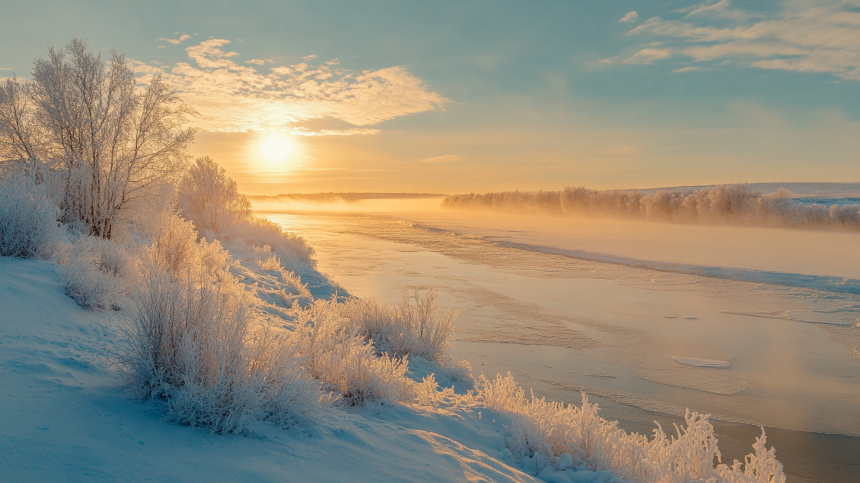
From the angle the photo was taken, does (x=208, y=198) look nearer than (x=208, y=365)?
No

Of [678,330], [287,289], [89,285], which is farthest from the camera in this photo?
[287,289]

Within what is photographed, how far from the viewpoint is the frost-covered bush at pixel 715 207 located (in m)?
30.7

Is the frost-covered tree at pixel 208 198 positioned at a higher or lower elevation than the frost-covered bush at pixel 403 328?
higher

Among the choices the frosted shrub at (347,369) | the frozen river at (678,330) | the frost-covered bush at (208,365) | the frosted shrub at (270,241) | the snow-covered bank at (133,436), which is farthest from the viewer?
the frosted shrub at (270,241)

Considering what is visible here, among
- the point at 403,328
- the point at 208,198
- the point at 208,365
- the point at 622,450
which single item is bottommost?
the point at 622,450

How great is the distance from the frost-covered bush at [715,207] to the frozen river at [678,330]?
11979mm

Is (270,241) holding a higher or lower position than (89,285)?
lower

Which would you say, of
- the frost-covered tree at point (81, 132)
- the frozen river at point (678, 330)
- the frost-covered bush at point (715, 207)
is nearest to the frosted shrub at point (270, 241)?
the frozen river at point (678, 330)

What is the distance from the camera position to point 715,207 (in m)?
37.8

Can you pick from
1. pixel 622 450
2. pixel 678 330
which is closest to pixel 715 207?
pixel 678 330

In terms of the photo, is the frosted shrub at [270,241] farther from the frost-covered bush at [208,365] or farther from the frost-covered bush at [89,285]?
the frost-covered bush at [208,365]

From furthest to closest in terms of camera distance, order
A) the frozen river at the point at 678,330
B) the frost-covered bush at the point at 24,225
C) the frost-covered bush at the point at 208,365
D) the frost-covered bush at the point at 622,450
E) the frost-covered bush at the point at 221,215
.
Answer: the frost-covered bush at the point at 221,215, the frozen river at the point at 678,330, the frost-covered bush at the point at 24,225, the frost-covered bush at the point at 622,450, the frost-covered bush at the point at 208,365

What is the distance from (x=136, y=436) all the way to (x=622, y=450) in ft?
11.3

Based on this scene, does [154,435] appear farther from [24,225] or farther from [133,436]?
[24,225]
